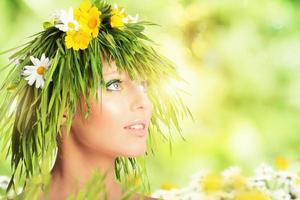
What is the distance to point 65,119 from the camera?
2.52m

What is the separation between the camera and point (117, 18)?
8.39ft

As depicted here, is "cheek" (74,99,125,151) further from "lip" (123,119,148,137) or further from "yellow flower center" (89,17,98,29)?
"yellow flower center" (89,17,98,29)

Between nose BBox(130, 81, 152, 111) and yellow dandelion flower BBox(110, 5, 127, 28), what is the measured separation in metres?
0.16

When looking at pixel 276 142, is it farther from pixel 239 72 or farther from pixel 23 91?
pixel 23 91

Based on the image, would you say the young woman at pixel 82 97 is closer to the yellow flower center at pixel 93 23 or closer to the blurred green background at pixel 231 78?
the yellow flower center at pixel 93 23

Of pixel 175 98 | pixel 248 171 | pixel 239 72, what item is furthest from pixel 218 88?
pixel 175 98

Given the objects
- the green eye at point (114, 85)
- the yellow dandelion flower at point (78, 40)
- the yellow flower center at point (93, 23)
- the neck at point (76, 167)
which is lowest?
the neck at point (76, 167)

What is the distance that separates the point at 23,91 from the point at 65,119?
15cm

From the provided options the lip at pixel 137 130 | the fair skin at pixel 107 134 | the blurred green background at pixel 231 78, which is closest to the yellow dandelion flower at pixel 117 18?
the fair skin at pixel 107 134

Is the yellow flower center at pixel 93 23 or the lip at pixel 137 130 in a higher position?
the yellow flower center at pixel 93 23

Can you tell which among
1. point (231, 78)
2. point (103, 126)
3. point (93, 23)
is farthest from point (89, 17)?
point (231, 78)

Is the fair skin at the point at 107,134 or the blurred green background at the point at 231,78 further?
the blurred green background at the point at 231,78

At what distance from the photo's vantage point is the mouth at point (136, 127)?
2.48 metres

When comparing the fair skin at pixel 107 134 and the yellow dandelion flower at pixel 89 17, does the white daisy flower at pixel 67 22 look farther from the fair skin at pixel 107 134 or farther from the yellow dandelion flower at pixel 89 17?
the fair skin at pixel 107 134
